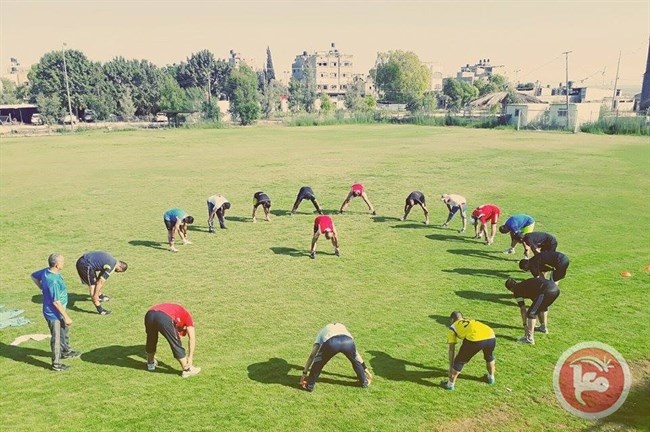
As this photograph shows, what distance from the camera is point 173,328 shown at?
7.65 m

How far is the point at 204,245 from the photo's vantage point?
51.8ft

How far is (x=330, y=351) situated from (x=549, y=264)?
572 centimetres

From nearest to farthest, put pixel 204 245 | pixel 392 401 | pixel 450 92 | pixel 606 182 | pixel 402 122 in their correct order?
pixel 392 401 < pixel 204 245 < pixel 606 182 < pixel 402 122 < pixel 450 92

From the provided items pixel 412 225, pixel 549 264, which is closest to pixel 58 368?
pixel 549 264

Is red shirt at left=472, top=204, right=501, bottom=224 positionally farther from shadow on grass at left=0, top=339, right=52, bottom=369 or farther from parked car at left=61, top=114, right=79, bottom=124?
parked car at left=61, top=114, right=79, bottom=124

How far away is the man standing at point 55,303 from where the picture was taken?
26.6ft

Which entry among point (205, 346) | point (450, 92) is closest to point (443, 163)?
point (205, 346)

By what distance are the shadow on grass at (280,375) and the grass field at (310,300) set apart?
0.03 metres

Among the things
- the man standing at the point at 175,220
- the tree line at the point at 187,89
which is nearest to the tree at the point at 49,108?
the tree line at the point at 187,89

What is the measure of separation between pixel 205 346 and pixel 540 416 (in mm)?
5982

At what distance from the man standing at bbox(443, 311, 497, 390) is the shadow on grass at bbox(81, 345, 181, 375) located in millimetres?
4708

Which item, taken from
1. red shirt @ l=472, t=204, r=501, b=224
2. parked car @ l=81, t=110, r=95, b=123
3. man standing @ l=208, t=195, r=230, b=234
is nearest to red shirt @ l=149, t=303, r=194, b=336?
man standing @ l=208, t=195, r=230, b=234

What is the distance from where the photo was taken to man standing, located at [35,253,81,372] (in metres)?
8.09

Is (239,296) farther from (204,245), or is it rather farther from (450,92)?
(450,92)
